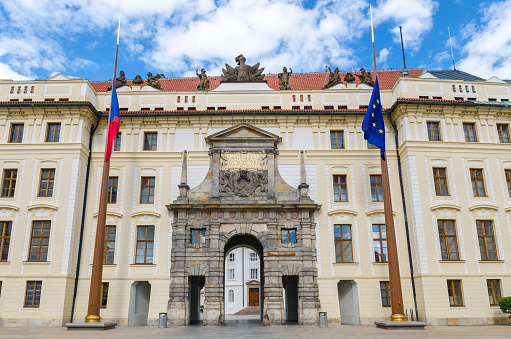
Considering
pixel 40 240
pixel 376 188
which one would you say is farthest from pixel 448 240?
pixel 40 240

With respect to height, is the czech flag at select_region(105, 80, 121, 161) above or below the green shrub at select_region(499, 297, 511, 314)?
above

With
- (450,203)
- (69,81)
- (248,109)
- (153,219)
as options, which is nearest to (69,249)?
(153,219)

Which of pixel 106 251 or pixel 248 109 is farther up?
pixel 248 109

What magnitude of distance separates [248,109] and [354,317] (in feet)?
48.7

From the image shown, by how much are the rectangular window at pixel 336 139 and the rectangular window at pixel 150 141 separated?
38.5 ft

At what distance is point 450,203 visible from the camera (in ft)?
84.8

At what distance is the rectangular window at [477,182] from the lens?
87.5 ft

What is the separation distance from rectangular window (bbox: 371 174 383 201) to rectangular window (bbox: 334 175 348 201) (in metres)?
1.70

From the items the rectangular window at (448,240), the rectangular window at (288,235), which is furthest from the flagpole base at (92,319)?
the rectangular window at (448,240)

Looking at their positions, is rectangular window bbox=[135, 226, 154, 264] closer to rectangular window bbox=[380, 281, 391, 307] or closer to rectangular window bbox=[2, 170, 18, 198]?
rectangular window bbox=[2, 170, 18, 198]

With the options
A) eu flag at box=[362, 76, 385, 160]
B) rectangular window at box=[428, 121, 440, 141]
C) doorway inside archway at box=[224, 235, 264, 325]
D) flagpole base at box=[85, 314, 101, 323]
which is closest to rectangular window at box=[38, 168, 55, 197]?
flagpole base at box=[85, 314, 101, 323]

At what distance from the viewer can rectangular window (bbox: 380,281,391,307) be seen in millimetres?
25197

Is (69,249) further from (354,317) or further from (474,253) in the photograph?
(474,253)

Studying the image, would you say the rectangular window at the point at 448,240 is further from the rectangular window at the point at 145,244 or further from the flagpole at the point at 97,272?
the flagpole at the point at 97,272
